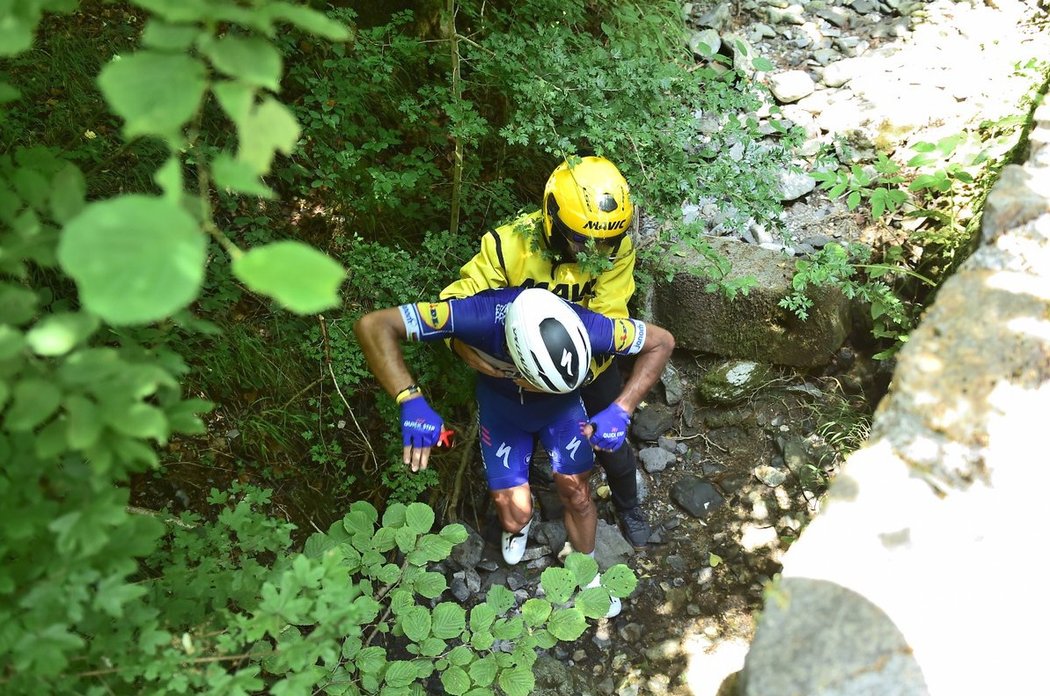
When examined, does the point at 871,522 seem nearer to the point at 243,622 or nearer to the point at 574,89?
the point at 243,622

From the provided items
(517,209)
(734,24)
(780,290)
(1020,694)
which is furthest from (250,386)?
(734,24)

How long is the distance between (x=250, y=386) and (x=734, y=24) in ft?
16.6

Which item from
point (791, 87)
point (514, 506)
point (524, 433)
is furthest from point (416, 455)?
point (791, 87)

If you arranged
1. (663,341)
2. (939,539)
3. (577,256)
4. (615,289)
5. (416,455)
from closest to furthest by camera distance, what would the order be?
(939,539) → (416,455) → (577,256) → (663,341) → (615,289)

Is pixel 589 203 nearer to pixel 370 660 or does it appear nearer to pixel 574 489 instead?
pixel 574 489

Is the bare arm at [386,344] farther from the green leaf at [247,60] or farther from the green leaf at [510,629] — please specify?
the green leaf at [247,60]

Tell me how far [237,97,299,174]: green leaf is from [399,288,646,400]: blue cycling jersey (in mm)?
2557

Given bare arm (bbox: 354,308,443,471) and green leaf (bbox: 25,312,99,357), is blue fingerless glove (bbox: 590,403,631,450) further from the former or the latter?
green leaf (bbox: 25,312,99,357)

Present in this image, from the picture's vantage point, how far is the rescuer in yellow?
353 centimetres

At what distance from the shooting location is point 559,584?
229cm

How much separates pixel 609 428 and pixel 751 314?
150cm

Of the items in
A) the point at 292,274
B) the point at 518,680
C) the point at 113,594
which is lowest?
the point at 518,680

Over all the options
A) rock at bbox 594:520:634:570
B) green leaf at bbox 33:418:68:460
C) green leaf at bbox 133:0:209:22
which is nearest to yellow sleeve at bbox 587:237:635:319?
rock at bbox 594:520:634:570

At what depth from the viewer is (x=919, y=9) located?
19.5ft
